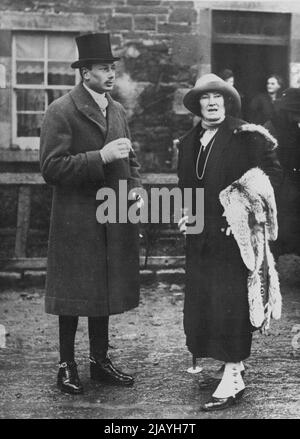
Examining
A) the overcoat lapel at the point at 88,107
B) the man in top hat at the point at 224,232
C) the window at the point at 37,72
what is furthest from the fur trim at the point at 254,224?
the window at the point at 37,72

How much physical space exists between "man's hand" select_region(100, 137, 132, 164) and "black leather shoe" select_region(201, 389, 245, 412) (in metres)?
1.31

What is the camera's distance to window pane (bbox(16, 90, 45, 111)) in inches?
297

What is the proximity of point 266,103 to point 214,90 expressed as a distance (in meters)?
3.42

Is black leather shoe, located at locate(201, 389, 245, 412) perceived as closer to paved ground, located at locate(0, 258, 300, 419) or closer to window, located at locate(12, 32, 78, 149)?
paved ground, located at locate(0, 258, 300, 419)

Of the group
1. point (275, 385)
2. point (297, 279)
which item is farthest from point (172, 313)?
point (275, 385)

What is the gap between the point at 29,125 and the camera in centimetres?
760

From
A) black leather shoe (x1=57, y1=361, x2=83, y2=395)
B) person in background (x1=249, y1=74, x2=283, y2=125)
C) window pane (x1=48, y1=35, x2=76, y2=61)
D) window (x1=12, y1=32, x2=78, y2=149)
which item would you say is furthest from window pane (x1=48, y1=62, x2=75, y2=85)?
black leather shoe (x1=57, y1=361, x2=83, y2=395)

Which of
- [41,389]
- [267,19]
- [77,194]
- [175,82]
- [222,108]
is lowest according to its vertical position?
[41,389]

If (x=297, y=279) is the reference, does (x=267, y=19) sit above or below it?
above

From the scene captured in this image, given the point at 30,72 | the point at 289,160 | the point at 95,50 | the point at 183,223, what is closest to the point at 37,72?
the point at 30,72

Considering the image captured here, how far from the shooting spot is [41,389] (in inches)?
154

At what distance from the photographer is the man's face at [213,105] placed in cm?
368
